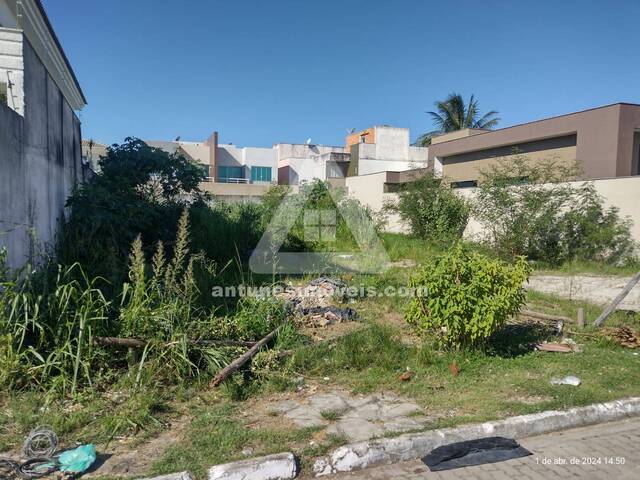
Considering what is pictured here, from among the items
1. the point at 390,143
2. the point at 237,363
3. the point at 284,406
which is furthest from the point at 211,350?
the point at 390,143

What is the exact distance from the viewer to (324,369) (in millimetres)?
4793

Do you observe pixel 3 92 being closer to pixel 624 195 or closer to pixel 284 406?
pixel 284 406

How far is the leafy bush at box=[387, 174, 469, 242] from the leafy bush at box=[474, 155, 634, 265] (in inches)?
120

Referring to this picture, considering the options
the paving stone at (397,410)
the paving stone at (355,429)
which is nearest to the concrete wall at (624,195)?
the paving stone at (397,410)

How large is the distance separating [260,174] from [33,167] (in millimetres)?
38834

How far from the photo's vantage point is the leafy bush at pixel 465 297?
4.84 metres

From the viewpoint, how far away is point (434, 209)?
17.0 metres

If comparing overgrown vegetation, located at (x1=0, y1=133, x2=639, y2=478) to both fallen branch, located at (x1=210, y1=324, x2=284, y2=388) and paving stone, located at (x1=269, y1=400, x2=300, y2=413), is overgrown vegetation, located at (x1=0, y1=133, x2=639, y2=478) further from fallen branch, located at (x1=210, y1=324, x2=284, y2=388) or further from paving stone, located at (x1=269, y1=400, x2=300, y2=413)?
paving stone, located at (x1=269, y1=400, x2=300, y2=413)

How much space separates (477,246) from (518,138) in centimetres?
947

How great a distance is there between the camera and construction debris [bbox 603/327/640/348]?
570 cm

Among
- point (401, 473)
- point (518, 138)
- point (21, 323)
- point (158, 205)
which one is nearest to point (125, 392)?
point (21, 323)

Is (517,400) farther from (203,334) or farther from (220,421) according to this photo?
(203,334)

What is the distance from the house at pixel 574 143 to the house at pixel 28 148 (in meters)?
13.7

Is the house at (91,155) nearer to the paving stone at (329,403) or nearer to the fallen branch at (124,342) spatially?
the fallen branch at (124,342)
